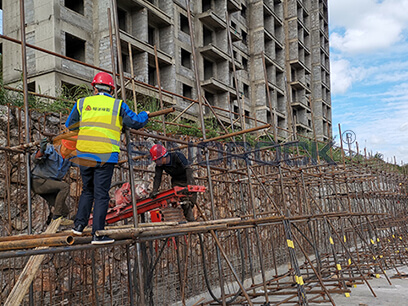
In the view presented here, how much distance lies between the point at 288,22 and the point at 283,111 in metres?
9.90

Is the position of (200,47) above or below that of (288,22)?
below

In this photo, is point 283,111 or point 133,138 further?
point 283,111

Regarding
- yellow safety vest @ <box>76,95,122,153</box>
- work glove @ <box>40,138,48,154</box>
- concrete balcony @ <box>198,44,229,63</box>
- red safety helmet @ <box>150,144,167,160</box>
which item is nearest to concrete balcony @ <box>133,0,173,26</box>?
concrete balcony @ <box>198,44,229,63</box>

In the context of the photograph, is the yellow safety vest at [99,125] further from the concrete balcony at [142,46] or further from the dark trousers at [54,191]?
the concrete balcony at [142,46]

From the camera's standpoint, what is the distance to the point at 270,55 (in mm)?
32656

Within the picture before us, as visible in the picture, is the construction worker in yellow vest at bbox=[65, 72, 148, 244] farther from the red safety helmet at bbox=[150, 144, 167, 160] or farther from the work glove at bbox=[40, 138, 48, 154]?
the red safety helmet at bbox=[150, 144, 167, 160]

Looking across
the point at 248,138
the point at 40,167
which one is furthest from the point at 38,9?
the point at 40,167

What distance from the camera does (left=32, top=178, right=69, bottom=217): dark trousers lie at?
18.8 ft

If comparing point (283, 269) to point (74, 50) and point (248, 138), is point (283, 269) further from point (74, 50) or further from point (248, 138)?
point (74, 50)

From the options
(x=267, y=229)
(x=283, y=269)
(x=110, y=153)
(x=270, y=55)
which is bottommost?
(x=283, y=269)

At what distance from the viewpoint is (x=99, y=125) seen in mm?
4254

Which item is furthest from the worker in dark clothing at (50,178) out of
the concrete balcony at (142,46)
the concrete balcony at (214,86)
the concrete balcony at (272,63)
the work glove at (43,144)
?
the concrete balcony at (272,63)

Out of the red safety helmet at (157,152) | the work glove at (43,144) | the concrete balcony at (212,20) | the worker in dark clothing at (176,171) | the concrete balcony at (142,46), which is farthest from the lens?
the concrete balcony at (212,20)

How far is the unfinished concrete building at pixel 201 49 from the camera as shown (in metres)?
15.4
